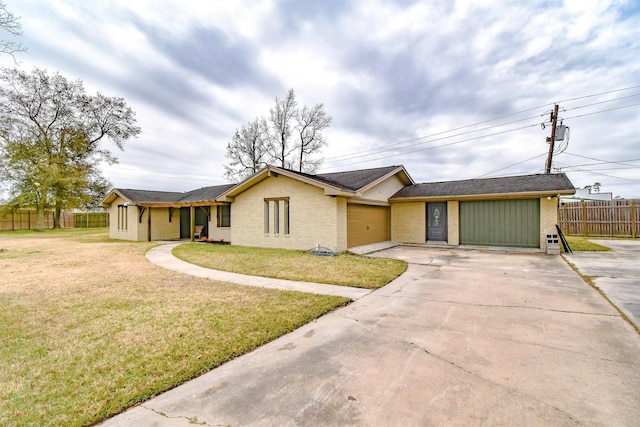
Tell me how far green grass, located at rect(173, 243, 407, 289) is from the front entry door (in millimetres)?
5691

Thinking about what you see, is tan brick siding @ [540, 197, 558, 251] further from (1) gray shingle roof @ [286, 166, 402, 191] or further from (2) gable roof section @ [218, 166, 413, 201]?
(1) gray shingle roof @ [286, 166, 402, 191]

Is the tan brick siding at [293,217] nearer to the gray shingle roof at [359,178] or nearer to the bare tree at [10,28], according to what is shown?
the gray shingle roof at [359,178]

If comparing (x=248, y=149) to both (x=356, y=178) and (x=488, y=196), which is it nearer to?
(x=356, y=178)

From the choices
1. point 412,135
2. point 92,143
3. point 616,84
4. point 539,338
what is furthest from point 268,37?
point 92,143

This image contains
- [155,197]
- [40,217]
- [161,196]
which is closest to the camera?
[155,197]

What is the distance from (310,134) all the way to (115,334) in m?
25.4

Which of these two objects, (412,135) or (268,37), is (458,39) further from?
(412,135)

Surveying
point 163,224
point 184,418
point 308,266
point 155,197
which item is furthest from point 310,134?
point 184,418

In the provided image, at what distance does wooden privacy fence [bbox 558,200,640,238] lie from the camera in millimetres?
15469

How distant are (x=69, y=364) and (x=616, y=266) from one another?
12452 mm

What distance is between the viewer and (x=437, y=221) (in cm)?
1448

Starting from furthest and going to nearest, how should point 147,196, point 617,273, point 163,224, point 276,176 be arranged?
point 147,196 → point 163,224 → point 276,176 → point 617,273

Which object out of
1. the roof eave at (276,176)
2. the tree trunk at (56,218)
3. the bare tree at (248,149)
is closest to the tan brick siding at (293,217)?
the roof eave at (276,176)

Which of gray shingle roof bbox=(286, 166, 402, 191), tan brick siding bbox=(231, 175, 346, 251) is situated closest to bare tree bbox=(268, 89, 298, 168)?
gray shingle roof bbox=(286, 166, 402, 191)
